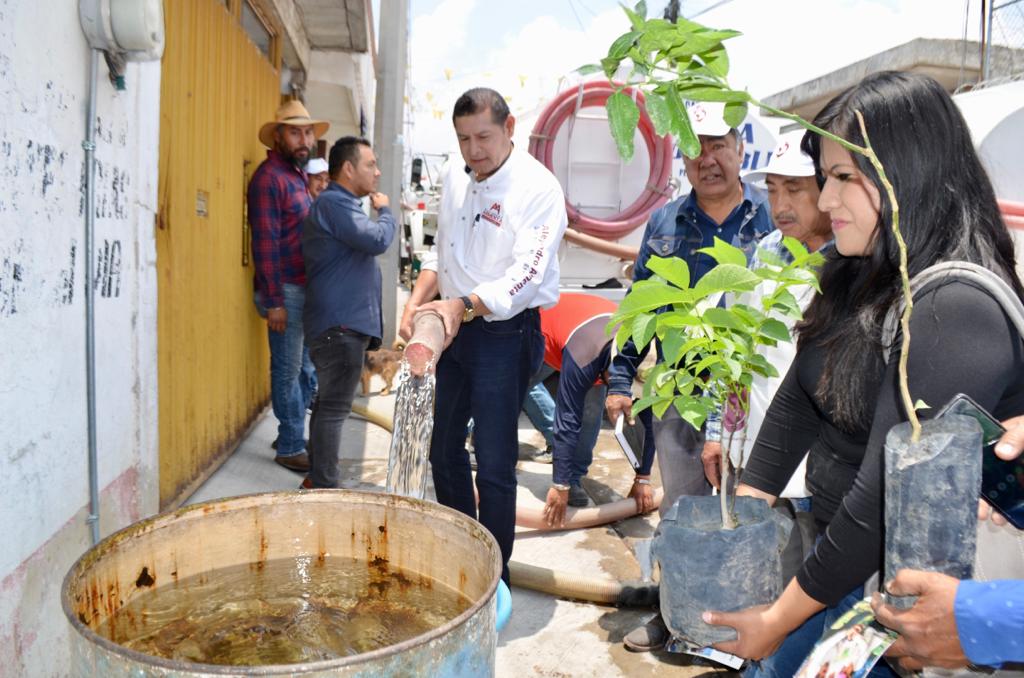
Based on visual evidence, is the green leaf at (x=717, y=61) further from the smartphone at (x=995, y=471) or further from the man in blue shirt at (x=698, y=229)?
the man in blue shirt at (x=698, y=229)

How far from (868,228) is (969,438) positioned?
476mm

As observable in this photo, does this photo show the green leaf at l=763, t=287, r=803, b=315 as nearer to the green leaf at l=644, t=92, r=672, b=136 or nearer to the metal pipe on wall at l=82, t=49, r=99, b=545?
the green leaf at l=644, t=92, r=672, b=136

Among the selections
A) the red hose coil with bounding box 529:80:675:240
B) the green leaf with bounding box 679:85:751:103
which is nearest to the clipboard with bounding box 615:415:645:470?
the green leaf with bounding box 679:85:751:103

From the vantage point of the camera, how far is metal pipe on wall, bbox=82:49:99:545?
2.42m

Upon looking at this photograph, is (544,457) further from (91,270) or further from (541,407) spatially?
(91,270)

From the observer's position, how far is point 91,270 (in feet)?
8.02

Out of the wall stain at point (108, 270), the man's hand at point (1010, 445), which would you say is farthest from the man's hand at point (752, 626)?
the wall stain at point (108, 270)

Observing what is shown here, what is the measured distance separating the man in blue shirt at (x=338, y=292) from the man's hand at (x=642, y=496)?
5.30 ft

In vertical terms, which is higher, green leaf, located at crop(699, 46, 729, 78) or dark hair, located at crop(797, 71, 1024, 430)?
green leaf, located at crop(699, 46, 729, 78)

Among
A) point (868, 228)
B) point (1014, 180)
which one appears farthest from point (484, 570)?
point (1014, 180)

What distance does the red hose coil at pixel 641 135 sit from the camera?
25.8 feet

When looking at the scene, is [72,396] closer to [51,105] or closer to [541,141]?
[51,105]

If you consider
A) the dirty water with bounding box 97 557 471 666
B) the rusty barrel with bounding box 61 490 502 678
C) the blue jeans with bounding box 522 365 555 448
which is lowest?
the blue jeans with bounding box 522 365 555 448

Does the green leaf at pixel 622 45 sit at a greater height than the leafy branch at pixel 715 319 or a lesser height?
greater
